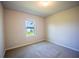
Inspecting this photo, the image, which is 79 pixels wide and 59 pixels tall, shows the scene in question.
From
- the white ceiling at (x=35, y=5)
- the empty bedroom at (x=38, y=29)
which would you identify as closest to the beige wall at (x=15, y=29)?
the empty bedroom at (x=38, y=29)

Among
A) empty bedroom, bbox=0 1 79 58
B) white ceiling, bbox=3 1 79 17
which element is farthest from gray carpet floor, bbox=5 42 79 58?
white ceiling, bbox=3 1 79 17

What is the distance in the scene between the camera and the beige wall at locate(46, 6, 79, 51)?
348 cm

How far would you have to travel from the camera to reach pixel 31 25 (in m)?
5.07

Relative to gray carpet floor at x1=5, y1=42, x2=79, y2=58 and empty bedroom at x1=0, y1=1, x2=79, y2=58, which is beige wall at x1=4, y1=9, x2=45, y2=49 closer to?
empty bedroom at x1=0, y1=1, x2=79, y2=58

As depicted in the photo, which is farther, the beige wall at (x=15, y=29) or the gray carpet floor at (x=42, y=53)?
the beige wall at (x=15, y=29)

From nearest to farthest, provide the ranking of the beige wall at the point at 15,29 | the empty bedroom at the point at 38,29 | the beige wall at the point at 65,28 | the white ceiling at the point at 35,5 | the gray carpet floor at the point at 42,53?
the white ceiling at the point at 35,5, the gray carpet floor at the point at 42,53, the empty bedroom at the point at 38,29, the beige wall at the point at 65,28, the beige wall at the point at 15,29

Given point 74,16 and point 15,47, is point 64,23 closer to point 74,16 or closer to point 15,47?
point 74,16

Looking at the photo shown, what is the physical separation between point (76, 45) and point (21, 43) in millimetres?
3200

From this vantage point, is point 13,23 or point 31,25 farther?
point 31,25

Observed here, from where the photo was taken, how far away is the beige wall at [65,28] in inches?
137

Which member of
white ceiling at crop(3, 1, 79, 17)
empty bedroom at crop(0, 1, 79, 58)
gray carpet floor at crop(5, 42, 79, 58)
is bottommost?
gray carpet floor at crop(5, 42, 79, 58)

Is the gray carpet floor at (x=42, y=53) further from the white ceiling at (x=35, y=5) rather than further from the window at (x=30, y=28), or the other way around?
the white ceiling at (x=35, y=5)

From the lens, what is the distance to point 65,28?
4.02 m

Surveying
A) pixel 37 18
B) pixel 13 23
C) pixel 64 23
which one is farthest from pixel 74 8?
pixel 13 23
